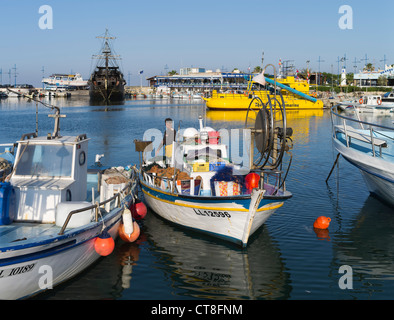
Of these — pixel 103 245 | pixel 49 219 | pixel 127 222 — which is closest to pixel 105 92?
pixel 127 222

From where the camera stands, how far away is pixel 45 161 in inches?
494

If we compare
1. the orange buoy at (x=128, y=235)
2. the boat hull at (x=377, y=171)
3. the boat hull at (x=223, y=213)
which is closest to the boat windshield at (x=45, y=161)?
the orange buoy at (x=128, y=235)

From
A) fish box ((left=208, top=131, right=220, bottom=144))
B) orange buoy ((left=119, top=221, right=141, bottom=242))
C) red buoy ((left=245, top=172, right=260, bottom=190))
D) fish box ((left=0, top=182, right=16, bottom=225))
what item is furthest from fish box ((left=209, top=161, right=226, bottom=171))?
fish box ((left=0, top=182, right=16, bottom=225))

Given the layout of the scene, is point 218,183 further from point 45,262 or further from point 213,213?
point 45,262

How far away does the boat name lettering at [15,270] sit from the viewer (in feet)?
29.6

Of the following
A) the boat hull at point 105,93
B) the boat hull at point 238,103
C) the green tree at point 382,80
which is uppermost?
the green tree at point 382,80

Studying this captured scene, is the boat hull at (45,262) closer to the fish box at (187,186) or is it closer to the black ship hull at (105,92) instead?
the fish box at (187,186)

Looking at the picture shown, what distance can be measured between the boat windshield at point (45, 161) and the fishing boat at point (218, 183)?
3.61 meters

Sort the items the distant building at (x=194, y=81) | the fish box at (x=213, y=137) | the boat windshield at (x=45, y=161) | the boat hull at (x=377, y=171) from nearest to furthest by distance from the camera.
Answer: the boat windshield at (x=45, y=161), the boat hull at (x=377, y=171), the fish box at (x=213, y=137), the distant building at (x=194, y=81)

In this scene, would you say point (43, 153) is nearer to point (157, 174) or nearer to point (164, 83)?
point (157, 174)

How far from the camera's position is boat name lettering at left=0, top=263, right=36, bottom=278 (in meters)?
9.03

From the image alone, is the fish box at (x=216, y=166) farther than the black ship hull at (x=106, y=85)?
No

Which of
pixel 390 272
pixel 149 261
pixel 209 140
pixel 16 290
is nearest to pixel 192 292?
pixel 149 261
